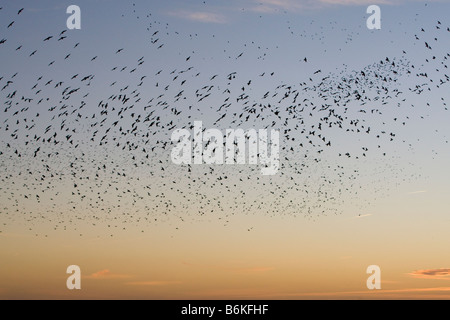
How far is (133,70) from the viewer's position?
27750 millimetres

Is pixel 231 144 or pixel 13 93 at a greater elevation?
pixel 13 93

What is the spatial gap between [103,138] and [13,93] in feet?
14.8

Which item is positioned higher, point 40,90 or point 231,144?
point 40,90

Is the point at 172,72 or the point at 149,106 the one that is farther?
the point at 149,106
